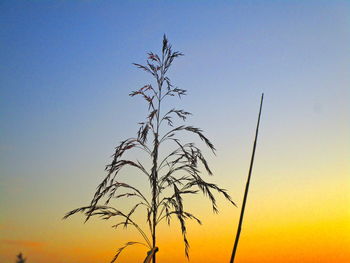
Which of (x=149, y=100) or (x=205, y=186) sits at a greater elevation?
(x=149, y=100)

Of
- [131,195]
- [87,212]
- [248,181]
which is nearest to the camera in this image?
[248,181]

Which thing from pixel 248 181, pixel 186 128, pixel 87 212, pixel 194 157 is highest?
pixel 186 128

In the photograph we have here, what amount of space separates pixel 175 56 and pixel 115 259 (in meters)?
2.50

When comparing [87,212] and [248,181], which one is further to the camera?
[87,212]

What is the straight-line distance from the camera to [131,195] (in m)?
5.19

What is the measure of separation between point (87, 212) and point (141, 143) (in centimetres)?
102

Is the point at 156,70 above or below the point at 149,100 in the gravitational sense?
above

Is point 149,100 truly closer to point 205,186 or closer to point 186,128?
point 186,128

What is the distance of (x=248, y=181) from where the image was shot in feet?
3.92

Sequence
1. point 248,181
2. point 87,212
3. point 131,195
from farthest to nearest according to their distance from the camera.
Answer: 1. point 131,195
2. point 87,212
3. point 248,181

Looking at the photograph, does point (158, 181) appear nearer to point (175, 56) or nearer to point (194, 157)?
point (194, 157)

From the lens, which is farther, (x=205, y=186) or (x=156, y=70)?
(x=156, y=70)

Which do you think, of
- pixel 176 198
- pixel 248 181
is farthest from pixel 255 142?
pixel 176 198

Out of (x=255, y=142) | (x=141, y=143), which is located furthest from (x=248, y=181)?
(x=141, y=143)
